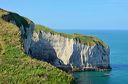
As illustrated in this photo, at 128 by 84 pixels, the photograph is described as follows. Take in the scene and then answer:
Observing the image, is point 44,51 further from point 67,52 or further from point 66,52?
point 67,52

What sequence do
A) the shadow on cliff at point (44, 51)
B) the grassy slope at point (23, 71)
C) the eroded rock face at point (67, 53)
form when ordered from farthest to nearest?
1. the eroded rock face at point (67, 53)
2. the shadow on cliff at point (44, 51)
3. the grassy slope at point (23, 71)

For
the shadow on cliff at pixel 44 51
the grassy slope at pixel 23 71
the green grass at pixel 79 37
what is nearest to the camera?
the grassy slope at pixel 23 71

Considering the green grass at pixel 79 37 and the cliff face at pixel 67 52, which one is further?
the green grass at pixel 79 37

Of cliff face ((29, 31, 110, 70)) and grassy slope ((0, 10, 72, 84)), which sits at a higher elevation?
cliff face ((29, 31, 110, 70))

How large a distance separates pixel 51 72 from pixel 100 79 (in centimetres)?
6915

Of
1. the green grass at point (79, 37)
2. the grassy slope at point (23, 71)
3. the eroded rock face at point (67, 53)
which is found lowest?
the grassy slope at point (23, 71)

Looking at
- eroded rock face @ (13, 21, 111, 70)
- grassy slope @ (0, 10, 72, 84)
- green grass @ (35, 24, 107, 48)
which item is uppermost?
green grass @ (35, 24, 107, 48)

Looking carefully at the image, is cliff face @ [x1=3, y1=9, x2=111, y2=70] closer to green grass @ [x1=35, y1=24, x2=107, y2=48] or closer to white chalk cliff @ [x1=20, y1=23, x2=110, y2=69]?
white chalk cliff @ [x1=20, y1=23, x2=110, y2=69]

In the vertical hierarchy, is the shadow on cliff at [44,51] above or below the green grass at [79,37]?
below

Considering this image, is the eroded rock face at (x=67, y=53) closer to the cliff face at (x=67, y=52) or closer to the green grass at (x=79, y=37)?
the cliff face at (x=67, y=52)

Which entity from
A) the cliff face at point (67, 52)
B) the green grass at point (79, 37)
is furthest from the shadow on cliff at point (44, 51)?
the green grass at point (79, 37)

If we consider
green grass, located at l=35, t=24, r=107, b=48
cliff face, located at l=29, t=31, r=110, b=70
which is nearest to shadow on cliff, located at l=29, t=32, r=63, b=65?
cliff face, located at l=29, t=31, r=110, b=70

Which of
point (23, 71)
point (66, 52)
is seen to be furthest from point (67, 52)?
point (23, 71)

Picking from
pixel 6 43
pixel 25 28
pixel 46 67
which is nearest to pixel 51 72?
pixel 46 67
